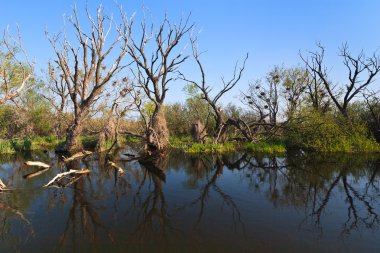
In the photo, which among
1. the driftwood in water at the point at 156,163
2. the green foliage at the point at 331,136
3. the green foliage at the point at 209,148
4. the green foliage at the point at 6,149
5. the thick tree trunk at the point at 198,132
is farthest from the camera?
the thick tree trunk at the point at 198,132

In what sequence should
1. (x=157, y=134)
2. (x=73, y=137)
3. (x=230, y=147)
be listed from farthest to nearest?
(x=230, y=147) → (x=73, y=137) → (x=157, y=134)

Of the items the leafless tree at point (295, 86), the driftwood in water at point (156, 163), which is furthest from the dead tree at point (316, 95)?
the driftwood in water at point (156, 163)

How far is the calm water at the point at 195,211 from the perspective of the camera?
5629 millimetres

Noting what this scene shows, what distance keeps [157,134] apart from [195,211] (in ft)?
38.3

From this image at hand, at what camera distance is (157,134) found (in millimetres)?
18922

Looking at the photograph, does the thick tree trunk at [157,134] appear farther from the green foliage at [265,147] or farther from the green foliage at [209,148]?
the green foliage at [265,147]

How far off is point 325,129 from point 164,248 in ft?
52.7

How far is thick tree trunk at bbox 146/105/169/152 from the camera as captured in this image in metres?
18.1

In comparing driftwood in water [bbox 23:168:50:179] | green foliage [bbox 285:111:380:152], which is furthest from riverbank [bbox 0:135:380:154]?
driftwood in water [bbox 23:168:50:179]

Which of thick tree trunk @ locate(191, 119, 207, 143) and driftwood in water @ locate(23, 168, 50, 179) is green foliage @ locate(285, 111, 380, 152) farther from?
driftwood in water @ locate(23, 168, 50, 179)

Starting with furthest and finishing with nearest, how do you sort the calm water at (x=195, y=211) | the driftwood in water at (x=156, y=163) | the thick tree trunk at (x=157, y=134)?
the thick tree trunk at (x=157, y=134) < the driftwood in water at (x=156, y=163) < the calm water at (x=195, y=211)

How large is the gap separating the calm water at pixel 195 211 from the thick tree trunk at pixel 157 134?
4946 millimetres

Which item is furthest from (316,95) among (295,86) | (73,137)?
(73,137)

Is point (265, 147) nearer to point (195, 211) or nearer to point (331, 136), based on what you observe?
point (331, 136)
